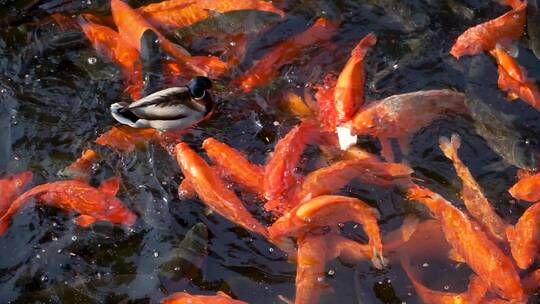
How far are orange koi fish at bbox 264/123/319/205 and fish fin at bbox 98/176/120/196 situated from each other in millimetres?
1025

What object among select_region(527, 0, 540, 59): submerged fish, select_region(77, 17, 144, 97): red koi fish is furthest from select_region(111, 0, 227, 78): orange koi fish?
select_region(527, 0, 540, 59): submerged fish

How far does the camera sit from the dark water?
4.09 m

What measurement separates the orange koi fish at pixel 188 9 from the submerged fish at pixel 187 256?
178cm

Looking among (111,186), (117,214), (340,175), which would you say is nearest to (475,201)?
(340,175)

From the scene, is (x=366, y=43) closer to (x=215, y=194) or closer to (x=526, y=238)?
(x=215, y=194)

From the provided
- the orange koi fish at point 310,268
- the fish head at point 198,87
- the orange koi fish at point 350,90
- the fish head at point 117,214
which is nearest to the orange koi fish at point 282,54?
the fish head at point 198,87

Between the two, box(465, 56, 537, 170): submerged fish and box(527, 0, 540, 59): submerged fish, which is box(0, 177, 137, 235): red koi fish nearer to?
box(465, 56, 537, 170): submerged fish

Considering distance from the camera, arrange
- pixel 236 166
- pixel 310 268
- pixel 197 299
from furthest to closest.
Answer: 1. pixel 236 166
2. pixel 310 268
3. pixel 197 299

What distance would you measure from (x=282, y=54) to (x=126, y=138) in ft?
4.22

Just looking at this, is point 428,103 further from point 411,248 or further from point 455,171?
point 411,248

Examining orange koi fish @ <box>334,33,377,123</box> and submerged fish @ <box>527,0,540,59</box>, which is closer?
orange koi fish @ <box>334,33,377,123</box>

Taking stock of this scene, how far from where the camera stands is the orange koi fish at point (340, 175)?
4.11 meters

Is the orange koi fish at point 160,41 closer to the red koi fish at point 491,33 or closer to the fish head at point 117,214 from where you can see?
the fish head at point 117,214

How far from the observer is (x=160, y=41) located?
5.01 m
